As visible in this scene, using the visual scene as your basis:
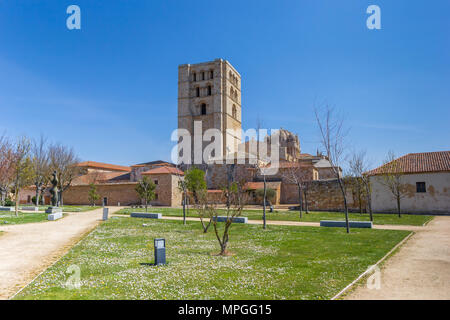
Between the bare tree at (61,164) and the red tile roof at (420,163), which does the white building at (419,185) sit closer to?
the red tile roof at (420,163)

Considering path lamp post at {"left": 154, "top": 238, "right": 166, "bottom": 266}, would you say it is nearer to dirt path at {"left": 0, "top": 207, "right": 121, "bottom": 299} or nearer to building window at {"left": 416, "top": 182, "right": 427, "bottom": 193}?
dirt path at {"left": 0, "top": 207, "right": 121, "bottom": 299}

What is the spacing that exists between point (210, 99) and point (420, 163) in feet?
153

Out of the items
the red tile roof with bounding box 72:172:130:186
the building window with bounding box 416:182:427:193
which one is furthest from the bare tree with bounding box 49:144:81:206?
the building window with bounding box 416:182:427:193

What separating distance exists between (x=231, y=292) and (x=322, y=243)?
696cm

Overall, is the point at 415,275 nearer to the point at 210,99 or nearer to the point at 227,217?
the point at 227,217

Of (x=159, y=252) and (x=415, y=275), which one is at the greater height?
(x=159, y=252)

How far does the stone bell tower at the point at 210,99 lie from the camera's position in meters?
65.6

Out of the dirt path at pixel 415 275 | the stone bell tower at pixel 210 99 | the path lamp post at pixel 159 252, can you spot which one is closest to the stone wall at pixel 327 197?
the dirt path at pixel 415 275

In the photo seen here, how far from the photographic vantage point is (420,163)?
2939 centimetres

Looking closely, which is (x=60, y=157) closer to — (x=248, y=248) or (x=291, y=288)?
(x=248, y=248)

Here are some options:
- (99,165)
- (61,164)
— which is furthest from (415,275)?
(99,165)

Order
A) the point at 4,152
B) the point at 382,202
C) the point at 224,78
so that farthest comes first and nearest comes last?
the point at 224,78 < the point at 382,202 < the point at 4,152
